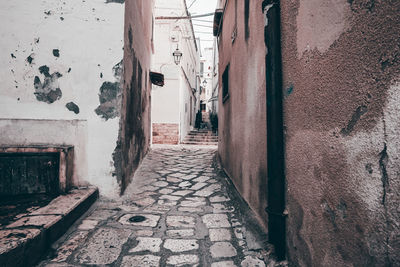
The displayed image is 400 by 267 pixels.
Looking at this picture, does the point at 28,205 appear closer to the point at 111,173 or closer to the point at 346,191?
the point at 111,173

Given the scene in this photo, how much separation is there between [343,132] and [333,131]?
3.5 inches

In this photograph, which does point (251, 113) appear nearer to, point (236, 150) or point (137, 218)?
point (236, 150)

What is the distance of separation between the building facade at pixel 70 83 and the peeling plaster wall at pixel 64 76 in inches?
0.5

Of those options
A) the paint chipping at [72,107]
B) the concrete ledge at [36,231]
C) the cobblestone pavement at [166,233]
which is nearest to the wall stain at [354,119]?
the cobblestone pavement at [166,233]

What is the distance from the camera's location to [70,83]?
349 centimetres

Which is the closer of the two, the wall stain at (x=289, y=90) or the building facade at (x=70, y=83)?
the wall stain at (x=289, y=90)

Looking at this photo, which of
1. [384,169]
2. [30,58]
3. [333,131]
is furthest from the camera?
[30,58]

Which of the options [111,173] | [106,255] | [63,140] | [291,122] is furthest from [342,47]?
[63,140]

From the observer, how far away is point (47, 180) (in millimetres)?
3053

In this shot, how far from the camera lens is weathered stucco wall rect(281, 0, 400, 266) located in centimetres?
94

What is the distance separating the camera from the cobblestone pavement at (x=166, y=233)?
2082 mm

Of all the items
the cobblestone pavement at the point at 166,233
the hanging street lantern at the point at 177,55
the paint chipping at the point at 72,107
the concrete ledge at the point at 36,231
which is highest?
the hanging street lantern at the point at 177,55

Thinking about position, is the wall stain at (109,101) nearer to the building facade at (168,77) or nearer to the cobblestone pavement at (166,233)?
the cobblestone pavement at (166,233)

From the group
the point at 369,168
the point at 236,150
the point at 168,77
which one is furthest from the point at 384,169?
the point at 168,77
